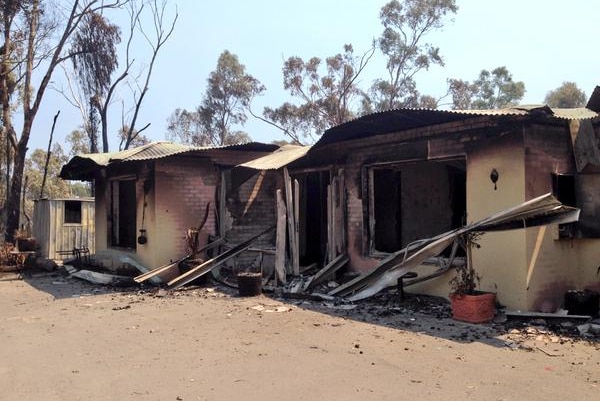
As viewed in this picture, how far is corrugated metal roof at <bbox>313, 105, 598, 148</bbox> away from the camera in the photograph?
6.63 metres

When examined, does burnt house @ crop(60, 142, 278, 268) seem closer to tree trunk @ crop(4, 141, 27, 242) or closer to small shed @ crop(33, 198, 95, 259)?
small shed @ crop(33, 198, 95, 259)

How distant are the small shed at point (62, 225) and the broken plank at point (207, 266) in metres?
6.39

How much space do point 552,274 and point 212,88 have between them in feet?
94.7

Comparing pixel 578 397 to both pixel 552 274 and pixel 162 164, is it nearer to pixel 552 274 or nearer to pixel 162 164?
pixel 552 274

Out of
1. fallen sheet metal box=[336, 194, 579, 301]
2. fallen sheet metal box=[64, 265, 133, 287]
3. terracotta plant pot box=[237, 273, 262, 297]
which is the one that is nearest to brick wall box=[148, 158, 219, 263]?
fallen sheet metal box=[64, 265, 133, 287]

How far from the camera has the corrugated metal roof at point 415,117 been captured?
663 cm

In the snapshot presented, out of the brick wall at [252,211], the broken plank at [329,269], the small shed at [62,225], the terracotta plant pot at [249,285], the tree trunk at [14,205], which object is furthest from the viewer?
the tree trunk at [14,205]

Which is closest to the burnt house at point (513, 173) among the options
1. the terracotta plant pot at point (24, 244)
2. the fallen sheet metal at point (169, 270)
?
the fallen sheet metal at point (169, 270)

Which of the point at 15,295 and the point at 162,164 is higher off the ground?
the point at 162,164

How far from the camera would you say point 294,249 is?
1009 cm

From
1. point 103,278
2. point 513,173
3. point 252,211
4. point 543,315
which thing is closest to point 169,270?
point 103,278

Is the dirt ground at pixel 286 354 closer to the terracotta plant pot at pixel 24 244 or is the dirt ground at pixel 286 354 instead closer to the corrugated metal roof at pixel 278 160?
the corrugated metal roof at pixel 278 160

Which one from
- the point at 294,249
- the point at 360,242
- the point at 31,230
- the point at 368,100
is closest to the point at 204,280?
the point at 294,249

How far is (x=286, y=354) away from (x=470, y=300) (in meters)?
2.60
